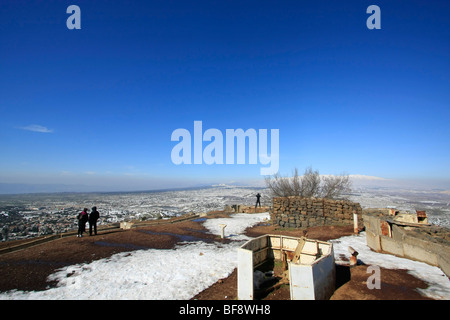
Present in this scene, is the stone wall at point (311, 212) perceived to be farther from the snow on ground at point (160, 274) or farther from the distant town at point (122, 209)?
→ the distant town at point (122, 209)

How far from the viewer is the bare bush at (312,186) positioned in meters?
24.7

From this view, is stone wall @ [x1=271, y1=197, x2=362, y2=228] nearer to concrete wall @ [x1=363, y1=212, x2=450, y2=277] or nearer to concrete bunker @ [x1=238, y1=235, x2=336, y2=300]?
concrete wall @ [x1=363, y1=212, x2=450, y2=277]

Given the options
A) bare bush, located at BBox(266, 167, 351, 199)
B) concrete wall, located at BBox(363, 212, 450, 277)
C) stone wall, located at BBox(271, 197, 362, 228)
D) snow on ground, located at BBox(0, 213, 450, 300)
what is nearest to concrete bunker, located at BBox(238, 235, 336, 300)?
snow on ground, located at BBox(0, 213, 450, 300)

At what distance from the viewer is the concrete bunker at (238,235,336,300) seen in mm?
5059

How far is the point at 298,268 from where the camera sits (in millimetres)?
5082

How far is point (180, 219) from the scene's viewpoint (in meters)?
22.0

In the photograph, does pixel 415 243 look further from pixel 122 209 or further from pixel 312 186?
pixel 122 209

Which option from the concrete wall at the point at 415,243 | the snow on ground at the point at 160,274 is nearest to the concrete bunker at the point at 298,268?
the snow on ground at the point at 160,274

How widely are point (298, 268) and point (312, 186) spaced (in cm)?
2189

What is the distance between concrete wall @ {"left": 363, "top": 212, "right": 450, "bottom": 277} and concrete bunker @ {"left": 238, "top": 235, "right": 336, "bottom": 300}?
179 inches

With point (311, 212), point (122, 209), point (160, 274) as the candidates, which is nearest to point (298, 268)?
point (160, 274)
